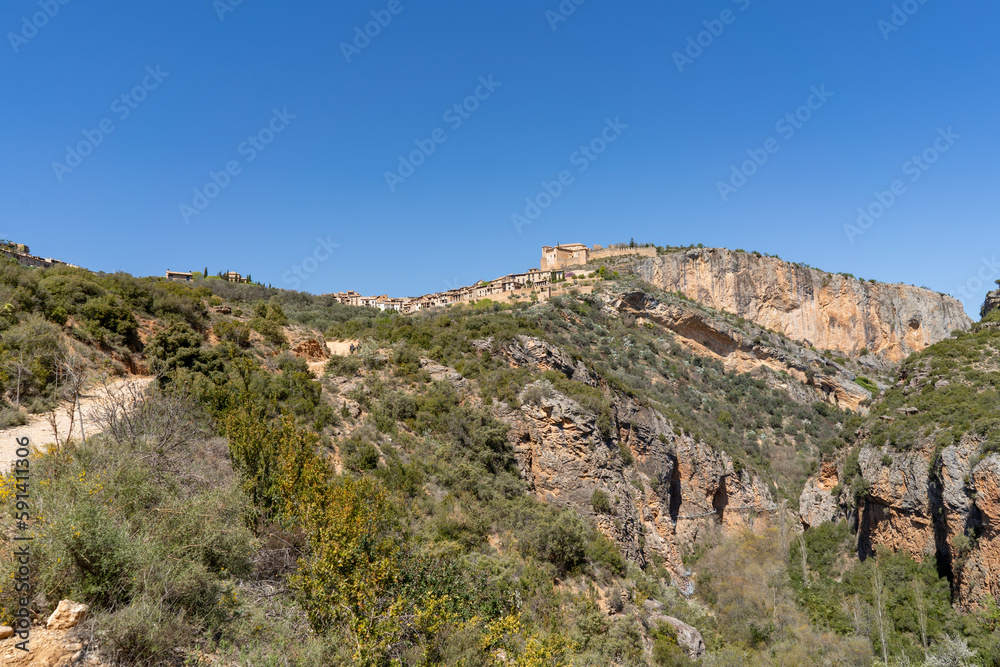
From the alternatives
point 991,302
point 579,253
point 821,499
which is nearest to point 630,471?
point 821,499

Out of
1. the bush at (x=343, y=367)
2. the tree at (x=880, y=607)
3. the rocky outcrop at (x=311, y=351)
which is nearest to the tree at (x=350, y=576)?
the bush at (x=343, y=367)

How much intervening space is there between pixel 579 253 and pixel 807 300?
28425 millimetres

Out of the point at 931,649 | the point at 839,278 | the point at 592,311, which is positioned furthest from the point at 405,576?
the point at 839,278

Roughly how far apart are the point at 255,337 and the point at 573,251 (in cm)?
5307

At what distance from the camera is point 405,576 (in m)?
9.16

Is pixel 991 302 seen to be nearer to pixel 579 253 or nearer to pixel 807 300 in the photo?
pixel 807 300

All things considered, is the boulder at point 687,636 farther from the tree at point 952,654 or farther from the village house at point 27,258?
the village house at point 27,258

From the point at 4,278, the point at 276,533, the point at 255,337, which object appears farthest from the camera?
the point at 255,337

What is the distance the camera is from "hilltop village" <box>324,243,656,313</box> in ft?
187

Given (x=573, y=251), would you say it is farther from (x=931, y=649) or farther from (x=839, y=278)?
(x=931, y=649)

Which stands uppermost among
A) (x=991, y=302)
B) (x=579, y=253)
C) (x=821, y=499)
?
(x=579, y=253)

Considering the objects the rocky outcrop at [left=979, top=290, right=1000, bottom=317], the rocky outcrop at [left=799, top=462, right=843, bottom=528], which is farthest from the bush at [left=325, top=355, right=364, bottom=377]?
the rocky outcrop at [left=979, top=290, right=1000, bottom=317]

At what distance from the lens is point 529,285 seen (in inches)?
2308

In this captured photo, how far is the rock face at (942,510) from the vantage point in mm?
15109
